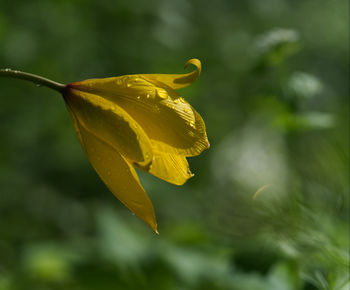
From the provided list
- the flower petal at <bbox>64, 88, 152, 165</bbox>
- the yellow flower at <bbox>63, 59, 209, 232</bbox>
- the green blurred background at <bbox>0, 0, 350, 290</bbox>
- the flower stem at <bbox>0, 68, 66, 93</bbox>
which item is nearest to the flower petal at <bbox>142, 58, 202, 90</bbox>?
the yellow flower at <bbox>63, 59, 209, 232</bbox>

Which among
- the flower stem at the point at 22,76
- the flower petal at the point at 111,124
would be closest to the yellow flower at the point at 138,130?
the flower petal at the point at 111,124

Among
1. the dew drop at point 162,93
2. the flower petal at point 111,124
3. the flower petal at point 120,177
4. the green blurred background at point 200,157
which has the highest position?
the dew drop at point 162,93

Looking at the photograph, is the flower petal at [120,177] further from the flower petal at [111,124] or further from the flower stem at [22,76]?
the flower stem at [22,76]

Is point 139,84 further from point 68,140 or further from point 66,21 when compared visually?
point 68,140

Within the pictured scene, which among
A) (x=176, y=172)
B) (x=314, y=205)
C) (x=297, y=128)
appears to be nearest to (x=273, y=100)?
(x=297, y=128)

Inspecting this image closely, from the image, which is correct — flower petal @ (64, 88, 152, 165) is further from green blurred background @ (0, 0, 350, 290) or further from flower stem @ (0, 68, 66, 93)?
green blurred background @ (0, 0, 350, 290)

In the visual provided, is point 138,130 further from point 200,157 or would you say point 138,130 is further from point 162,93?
point 200,157

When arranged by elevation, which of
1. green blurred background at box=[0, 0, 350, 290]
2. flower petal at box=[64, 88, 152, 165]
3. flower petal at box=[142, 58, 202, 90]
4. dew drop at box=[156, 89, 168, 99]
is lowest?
green blurred background at box=[0, 0, 350, 290]
